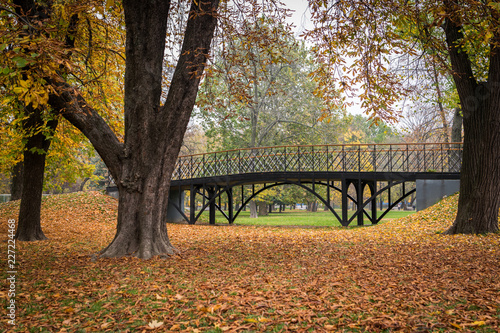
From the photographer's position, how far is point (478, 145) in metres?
8.56

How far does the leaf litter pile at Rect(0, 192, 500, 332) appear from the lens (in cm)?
318

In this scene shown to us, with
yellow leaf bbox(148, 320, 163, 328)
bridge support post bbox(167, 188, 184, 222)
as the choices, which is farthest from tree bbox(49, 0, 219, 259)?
bridge support post bbox(167, 188, 184, 222)

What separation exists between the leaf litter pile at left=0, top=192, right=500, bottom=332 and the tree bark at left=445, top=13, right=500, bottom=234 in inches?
43.6

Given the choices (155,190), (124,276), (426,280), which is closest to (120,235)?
(155,190)

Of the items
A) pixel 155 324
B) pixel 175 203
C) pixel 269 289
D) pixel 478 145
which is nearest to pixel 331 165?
pixel 478 145

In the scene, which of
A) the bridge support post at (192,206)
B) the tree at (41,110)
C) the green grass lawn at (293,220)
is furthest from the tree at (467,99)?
the bridge support post at (192,206)

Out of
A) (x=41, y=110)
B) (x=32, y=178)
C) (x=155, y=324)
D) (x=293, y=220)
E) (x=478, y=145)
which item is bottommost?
(x=293, y=220)

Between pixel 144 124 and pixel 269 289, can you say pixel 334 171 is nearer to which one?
pixel 144 124

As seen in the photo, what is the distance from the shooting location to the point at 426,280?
4578 mm

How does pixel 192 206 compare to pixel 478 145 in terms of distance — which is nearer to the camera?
pixel 478 145

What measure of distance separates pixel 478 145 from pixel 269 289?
6.86 meters

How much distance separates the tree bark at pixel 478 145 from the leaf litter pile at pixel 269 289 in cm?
111

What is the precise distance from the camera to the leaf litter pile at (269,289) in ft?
10.4

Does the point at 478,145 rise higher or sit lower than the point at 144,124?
higher
